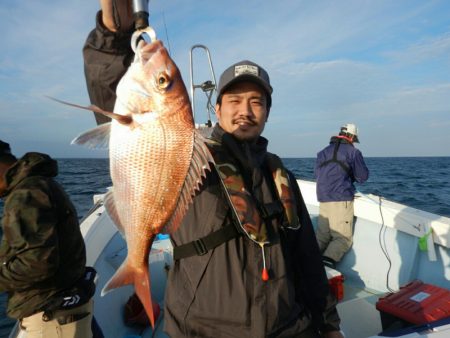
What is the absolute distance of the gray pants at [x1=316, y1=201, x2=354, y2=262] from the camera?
18.4ft

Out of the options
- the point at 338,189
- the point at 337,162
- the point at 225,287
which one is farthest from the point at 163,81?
the point at 337,162

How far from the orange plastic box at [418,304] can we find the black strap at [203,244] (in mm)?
2256

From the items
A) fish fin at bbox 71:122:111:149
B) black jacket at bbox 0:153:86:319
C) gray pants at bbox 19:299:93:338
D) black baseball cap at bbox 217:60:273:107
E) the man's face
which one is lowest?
gray pants at bbox 19:299:93:338

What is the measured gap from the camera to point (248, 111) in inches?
81.7

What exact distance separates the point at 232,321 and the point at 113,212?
82 cm

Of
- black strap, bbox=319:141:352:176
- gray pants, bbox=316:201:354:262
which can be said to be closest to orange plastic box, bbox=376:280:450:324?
gray pants, bbox=316:201:354:262

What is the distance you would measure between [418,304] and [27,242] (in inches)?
133

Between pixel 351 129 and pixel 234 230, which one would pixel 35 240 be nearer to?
pixel 234 230

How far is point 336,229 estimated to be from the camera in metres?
5.77

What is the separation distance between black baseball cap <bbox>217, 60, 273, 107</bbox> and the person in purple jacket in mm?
4196

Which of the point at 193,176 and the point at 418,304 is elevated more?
the point at 193,176

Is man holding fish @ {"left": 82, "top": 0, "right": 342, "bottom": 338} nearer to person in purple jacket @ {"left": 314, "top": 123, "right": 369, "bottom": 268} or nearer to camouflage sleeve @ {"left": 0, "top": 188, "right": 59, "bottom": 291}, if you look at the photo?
camouflage sleeve @ {"left": 0, "top": 188, "right": 59, "bottom": 291}

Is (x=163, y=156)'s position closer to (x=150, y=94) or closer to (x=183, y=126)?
(x=183, y=126)

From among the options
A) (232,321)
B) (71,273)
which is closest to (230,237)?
(232,321)
